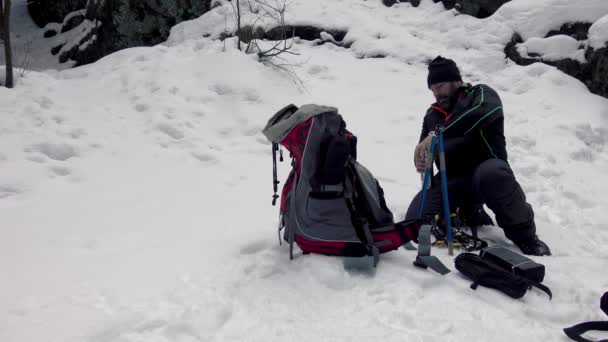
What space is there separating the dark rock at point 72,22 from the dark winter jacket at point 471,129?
502 inches

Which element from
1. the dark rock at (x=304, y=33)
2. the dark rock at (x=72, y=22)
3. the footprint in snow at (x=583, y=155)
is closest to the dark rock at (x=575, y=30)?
the footprint in snow at (x=583, y=155)

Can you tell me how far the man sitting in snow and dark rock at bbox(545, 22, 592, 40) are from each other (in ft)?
20.0

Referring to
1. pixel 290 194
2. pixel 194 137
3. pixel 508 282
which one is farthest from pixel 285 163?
pixel 508 282

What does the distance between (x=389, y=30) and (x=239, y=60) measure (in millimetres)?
4509

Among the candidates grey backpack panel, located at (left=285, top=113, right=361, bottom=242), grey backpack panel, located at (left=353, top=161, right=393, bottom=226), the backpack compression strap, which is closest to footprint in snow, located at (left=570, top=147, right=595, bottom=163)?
Answer: grey backpack panel, located at (left=353, top=161, right=393, bottom=226)

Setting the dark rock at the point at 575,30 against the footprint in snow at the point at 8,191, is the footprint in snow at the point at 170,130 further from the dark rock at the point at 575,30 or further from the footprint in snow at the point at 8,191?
the dark rock at the point at 575,30

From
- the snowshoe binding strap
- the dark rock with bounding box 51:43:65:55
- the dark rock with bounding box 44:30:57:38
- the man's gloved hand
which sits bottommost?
the dark rock with bounding box 51:43:65:55

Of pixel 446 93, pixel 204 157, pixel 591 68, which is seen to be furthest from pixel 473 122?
pixel 591 68

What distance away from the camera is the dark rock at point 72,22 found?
1264 cm

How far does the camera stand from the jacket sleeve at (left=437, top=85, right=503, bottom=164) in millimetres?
3299

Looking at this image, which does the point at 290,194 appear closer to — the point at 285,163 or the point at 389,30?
the point at 285,163

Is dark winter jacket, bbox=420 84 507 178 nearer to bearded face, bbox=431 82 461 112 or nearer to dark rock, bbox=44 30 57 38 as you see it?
bearded face, bbox=431 82 461 112

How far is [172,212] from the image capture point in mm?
3779

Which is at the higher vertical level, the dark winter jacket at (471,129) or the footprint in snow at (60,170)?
the dark winter jacket at (471,129)
